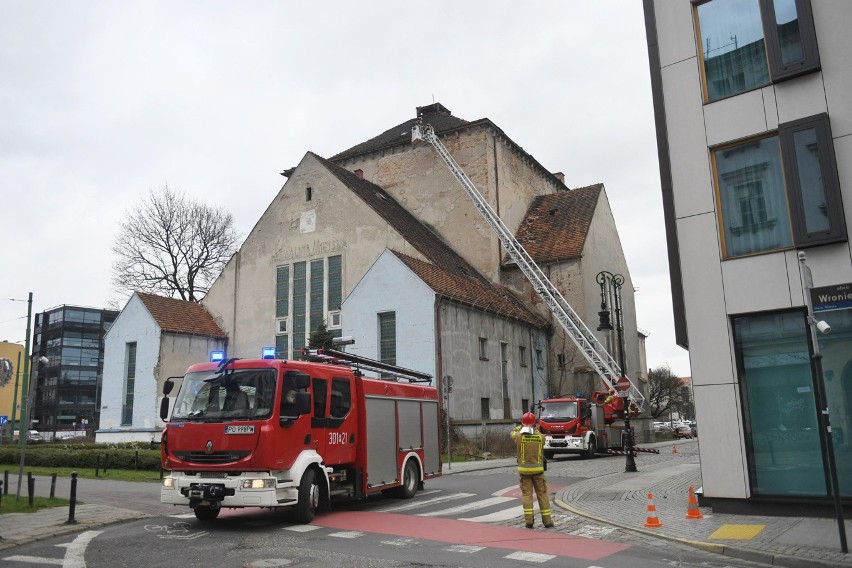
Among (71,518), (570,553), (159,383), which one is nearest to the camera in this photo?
(570,553)

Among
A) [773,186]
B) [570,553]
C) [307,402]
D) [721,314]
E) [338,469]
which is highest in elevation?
[773,186]

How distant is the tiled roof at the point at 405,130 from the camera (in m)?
44.8

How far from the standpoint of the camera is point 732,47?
42.8ft

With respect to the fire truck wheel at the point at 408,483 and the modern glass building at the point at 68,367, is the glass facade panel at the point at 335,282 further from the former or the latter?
the modern glass building at the point at 68,367

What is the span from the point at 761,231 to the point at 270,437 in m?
8.95

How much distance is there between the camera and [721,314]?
40.5 ft

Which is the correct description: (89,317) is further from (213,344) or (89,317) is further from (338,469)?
(338,469)

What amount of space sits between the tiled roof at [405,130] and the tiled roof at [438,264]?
3362mm

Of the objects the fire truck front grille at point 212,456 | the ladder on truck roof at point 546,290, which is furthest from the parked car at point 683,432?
the fire truck front grille at point 212,456

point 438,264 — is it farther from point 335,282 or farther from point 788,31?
point 788,31

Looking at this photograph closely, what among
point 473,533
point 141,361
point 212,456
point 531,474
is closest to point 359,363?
point 212,456

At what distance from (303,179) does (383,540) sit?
30.2 metres

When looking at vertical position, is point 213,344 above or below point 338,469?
above

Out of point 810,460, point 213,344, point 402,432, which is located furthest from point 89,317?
point 810,460
